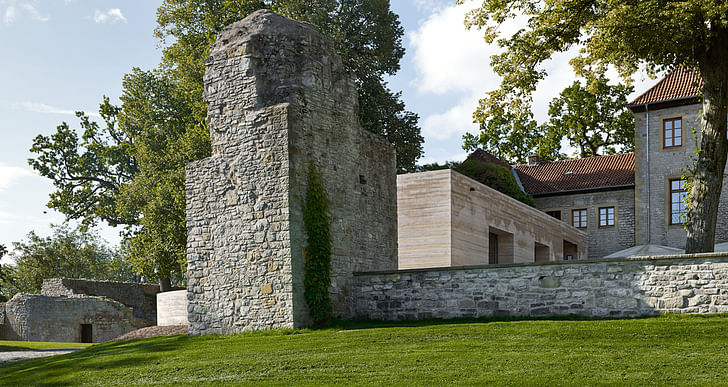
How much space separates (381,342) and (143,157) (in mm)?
19128

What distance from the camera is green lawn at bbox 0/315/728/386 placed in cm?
→ 902

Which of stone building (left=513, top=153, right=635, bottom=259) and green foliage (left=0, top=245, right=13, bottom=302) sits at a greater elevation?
stone building (left=513, top=153, right=635, bottom=259)

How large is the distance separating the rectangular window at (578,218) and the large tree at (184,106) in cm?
884

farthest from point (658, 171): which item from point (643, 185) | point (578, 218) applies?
point (578, 218)

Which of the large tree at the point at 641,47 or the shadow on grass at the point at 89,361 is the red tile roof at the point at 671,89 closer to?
the large tree at the point at 641,47

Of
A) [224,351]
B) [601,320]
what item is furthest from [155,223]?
[601,320]

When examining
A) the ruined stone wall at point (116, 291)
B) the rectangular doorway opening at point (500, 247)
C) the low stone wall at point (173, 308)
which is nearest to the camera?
the low stone wall at point (173, 308)

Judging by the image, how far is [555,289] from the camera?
44.4 ft

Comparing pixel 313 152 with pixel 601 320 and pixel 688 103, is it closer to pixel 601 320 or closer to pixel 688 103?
pixel 601 320

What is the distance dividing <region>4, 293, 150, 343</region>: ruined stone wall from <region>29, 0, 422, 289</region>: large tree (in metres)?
2.15

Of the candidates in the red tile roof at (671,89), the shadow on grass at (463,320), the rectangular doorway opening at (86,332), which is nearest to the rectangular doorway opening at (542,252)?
the red tile roof at (671,89)

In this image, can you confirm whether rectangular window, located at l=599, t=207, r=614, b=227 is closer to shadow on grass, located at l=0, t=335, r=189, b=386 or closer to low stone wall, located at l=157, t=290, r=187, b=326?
low stone wall, located at l=157, t=290, r=187, b=326

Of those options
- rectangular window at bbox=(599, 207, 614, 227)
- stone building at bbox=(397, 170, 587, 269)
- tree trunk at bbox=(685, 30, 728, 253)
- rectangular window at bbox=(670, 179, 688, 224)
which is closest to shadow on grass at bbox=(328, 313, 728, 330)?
tree trunk at bbox=(685, 30, 728, 253)

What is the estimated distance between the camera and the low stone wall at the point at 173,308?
22.5 metres
